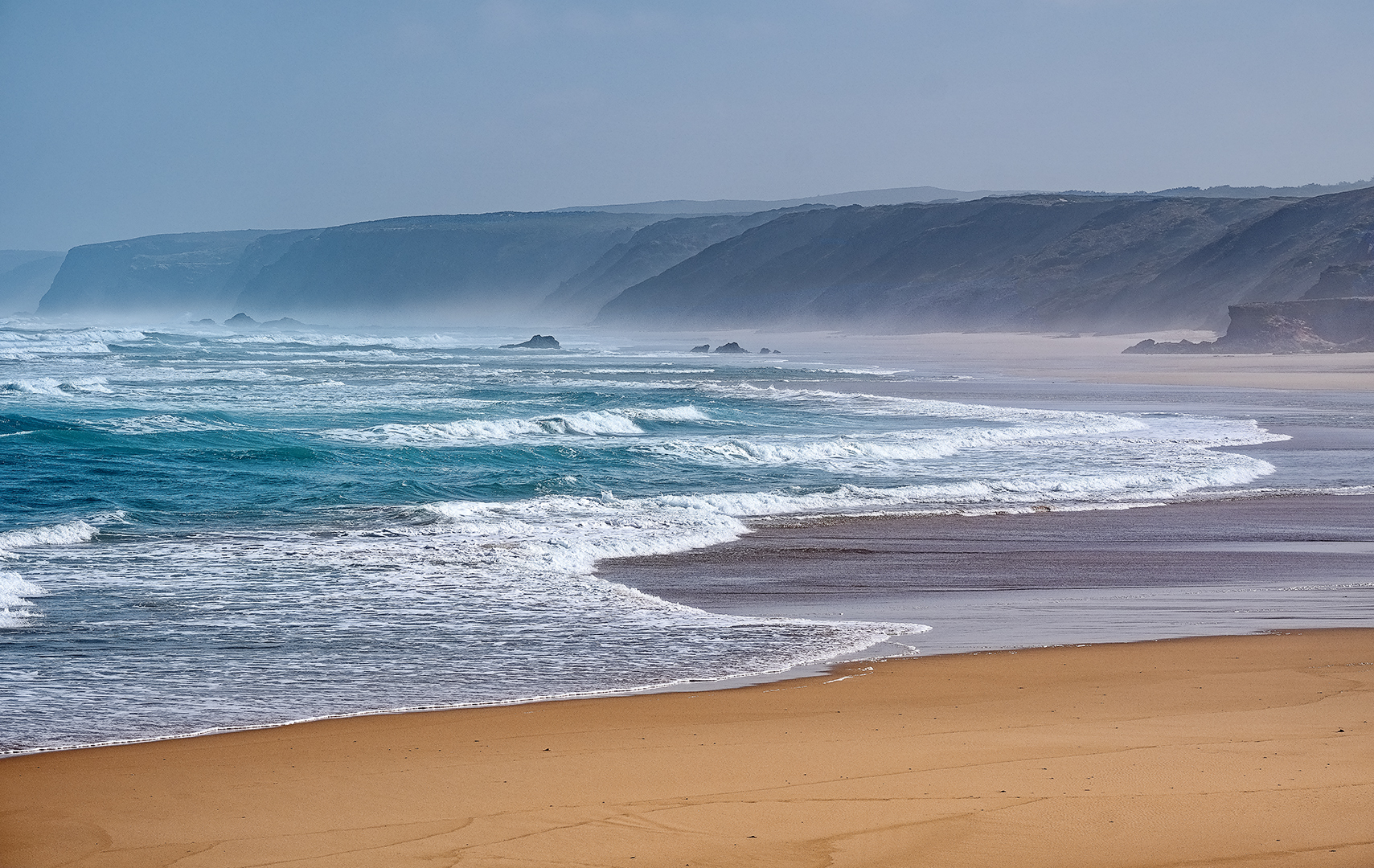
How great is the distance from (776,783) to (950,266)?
326 ft

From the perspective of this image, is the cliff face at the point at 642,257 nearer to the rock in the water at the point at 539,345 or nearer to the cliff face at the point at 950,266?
the cliff face at the point at 950,266

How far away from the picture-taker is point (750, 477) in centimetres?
1497

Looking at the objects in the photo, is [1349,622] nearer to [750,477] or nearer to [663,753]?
[663,753]

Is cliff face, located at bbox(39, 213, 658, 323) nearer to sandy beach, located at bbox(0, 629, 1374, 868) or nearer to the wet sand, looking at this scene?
the wet sand

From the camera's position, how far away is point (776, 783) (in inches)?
168

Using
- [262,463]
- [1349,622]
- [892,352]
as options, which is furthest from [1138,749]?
[892,352]

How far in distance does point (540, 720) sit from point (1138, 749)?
246 centimetres

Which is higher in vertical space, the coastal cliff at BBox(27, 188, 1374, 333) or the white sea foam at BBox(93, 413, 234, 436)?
the coastal cliff at BBox(27, 188, 1374, 333)

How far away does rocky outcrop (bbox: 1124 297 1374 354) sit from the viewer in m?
46.2

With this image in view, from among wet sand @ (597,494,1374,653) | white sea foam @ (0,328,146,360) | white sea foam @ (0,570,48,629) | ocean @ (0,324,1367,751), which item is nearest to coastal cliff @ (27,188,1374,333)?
ocean @ (0,324,1367,751)

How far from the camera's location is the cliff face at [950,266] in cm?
8125

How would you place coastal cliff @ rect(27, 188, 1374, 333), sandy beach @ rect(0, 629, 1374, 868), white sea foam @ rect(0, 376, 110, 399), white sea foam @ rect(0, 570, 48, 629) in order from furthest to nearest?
coastal cliff @ rect(27, 188, 1374, 333), white sea foam @ rect(0, 376, 110, 399), white sea foam @ rect(0, 570, 48, 629), sandy beach @ rect(0, 629, 1374, 868)

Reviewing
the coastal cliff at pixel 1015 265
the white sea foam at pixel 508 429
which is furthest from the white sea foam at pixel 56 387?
the coastal cliff at pixel 1015 265

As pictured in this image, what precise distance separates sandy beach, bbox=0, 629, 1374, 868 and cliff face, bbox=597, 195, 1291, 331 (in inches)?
2759
